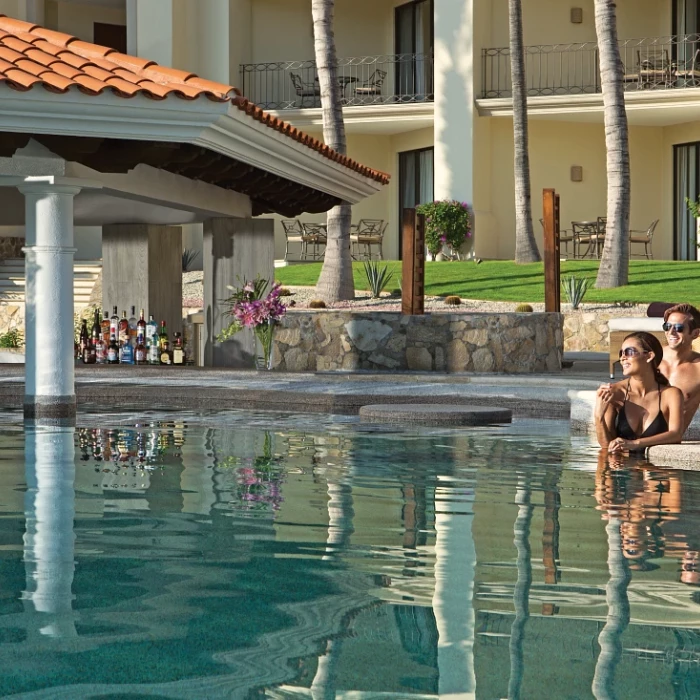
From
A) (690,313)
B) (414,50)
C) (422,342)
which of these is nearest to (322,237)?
(414,50)

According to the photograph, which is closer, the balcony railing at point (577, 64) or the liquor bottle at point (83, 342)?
the liquor bottle at point (83, 342)

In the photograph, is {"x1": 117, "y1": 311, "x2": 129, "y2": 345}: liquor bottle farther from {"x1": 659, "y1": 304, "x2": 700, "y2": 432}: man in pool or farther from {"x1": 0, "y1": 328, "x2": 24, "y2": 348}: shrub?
{"x1": 659, "y1": 304, "x2": 700, "y2": 432}: man in pool

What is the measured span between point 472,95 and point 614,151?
752cm

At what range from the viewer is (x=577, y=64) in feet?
110

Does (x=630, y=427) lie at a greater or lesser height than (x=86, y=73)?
lesser

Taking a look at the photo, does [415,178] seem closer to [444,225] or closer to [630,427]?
[444,225]

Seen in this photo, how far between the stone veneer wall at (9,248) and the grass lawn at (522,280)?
19.8 feet

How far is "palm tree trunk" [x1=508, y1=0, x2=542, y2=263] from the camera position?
29328 millimetres

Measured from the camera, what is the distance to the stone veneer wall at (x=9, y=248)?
29.9 m

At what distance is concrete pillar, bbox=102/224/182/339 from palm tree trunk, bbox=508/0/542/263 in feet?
41.9

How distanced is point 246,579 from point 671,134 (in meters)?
30.5

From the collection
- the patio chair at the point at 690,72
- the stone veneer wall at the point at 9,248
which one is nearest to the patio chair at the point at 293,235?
the stone veneer wall at the point at 9,248

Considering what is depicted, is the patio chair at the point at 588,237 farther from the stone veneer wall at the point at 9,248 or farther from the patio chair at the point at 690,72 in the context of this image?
the stone veneer wall at the point at 9,248

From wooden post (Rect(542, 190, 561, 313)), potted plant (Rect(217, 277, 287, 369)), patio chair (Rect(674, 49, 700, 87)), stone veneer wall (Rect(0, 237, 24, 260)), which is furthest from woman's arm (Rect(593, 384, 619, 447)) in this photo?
patio chair (Rect(674, 49, 700, 87))
